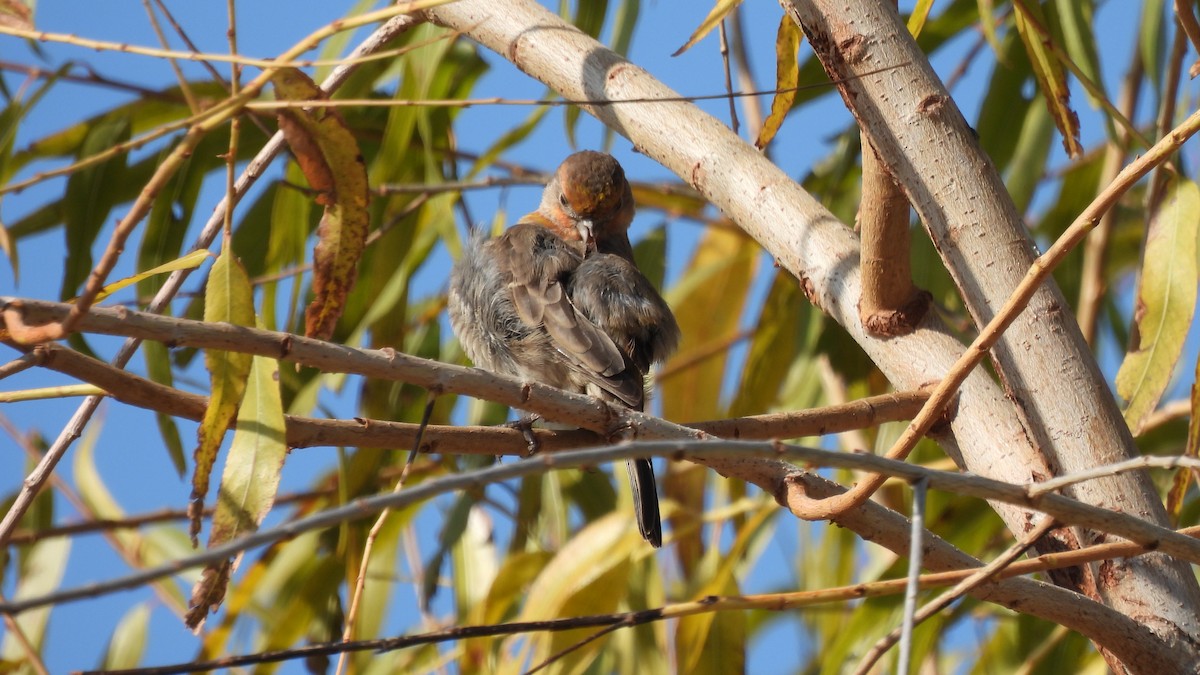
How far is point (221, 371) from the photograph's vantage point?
1.62 meters

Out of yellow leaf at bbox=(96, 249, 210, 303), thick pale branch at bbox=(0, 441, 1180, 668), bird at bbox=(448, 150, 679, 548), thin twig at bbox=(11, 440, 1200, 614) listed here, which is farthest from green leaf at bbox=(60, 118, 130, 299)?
thin twig at bbox=(11, 440, 1200, 614)

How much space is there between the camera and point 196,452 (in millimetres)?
1617

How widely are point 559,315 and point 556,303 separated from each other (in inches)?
2.5

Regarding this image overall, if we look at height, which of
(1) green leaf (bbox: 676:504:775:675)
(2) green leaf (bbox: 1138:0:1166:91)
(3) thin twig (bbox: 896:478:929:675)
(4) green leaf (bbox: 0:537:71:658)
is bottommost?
(3) thin twig (bbox: 896:478:929:675)

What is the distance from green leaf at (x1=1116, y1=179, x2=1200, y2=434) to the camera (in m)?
2.09

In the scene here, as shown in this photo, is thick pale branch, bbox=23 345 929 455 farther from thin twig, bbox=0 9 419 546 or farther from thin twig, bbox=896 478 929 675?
thin twig, bbox=896 478 929 675

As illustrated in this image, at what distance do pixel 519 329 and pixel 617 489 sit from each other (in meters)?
0.97

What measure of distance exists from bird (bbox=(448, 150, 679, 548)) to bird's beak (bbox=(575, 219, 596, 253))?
0.7 inches

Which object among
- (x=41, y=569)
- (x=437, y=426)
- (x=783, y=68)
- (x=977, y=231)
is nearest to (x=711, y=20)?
(x=783, y=68)

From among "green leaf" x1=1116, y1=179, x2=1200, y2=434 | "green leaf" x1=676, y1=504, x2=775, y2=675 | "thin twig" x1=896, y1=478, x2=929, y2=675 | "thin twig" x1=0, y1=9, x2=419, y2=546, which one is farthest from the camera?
"green leaf" x1=676, y1=504, x2=775, y2=675

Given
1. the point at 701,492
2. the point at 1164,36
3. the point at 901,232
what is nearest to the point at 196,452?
the point at 901,232

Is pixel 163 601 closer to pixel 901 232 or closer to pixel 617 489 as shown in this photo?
pixel 617 489

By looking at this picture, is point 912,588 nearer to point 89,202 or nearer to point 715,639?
point 715,639

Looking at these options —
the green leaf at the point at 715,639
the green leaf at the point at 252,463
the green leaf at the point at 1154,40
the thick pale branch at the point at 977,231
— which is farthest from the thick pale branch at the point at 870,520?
the green leaf at the point at 1154,40
